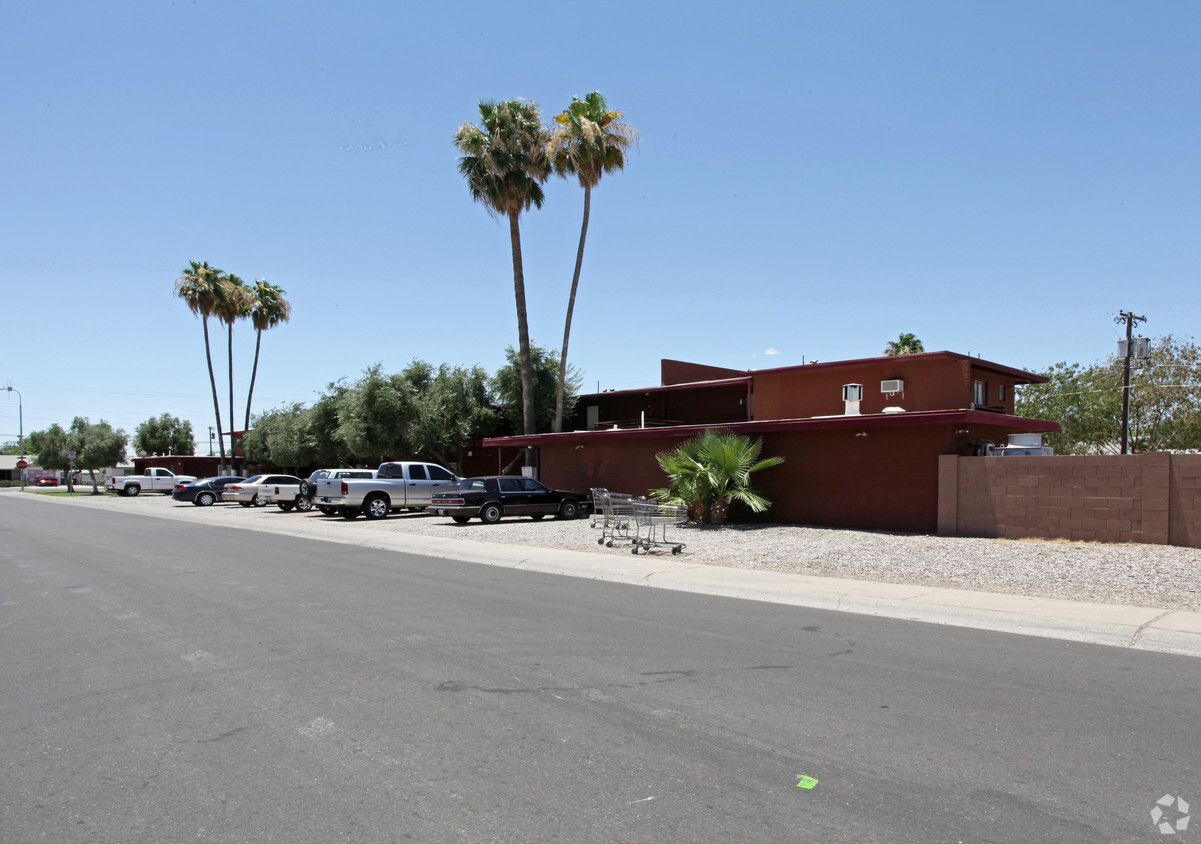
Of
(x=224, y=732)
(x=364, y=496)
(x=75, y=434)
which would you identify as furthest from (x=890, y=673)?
(x=75, y=434)

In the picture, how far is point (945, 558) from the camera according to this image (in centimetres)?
1537

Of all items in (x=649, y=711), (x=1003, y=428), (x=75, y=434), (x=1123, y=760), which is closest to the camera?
(x=1123, y=760)

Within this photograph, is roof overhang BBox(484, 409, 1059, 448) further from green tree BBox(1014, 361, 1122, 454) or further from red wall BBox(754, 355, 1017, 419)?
green tree BBox(1014, 361, 1122, 454)

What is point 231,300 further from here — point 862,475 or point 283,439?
point 862,475

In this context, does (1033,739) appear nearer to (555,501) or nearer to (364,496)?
(555,501)

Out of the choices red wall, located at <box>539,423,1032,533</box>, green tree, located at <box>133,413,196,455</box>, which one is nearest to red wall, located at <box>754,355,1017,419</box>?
red wall, located at <box>539,423,1032,533</box>

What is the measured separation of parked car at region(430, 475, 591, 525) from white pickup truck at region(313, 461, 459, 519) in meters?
2.41

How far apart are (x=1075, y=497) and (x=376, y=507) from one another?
2052 cm

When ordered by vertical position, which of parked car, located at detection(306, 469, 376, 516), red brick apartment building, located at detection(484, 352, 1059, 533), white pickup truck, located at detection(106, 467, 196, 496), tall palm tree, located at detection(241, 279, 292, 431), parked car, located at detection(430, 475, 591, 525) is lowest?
white pickup truck, located at detection(106, 467, 196, 496)

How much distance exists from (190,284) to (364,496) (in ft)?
98.8

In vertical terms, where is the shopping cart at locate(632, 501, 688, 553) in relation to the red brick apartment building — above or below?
below

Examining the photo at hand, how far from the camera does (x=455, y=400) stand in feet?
134

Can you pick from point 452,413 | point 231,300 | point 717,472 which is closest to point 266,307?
point 231,300

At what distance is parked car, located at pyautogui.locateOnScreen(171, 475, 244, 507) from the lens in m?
43.8
